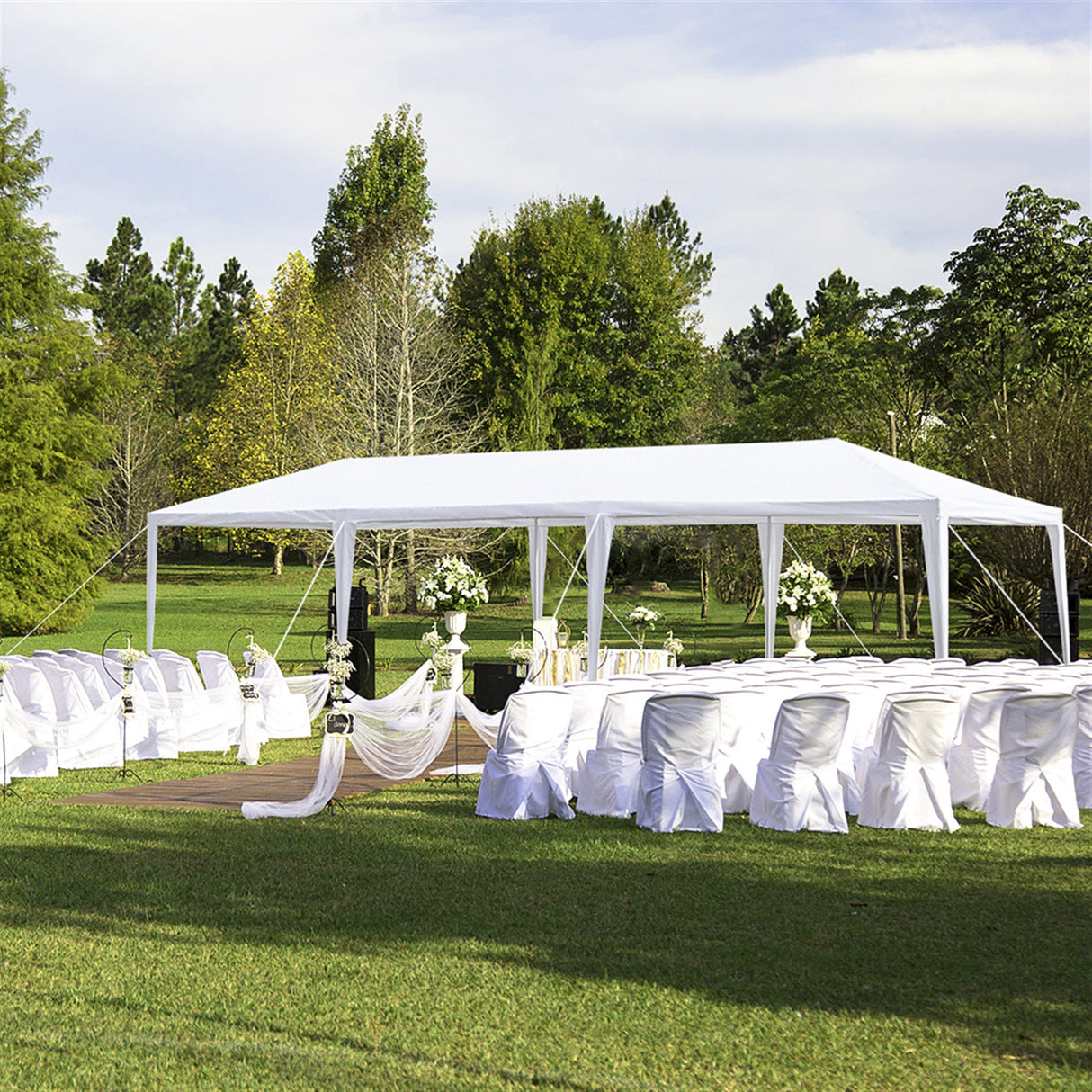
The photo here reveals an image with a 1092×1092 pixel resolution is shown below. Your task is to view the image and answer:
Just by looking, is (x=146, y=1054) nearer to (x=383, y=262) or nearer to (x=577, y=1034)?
(x=577, y=1034)

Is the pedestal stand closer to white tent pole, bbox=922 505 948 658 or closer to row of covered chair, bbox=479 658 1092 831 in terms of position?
row of covered chair, bbox=479 658 1092 831

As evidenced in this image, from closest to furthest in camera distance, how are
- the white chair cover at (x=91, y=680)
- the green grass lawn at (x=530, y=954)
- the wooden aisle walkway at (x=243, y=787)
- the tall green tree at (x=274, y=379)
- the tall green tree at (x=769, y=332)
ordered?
the green grass lawn at (x=530, y=954)
the wooden aisle walkway at (x=243, y=787)
the white chair cover at (x=91, y=680)
the tall green tree at (x=274, y=379)
the tall green tree at (x=769, y=332)

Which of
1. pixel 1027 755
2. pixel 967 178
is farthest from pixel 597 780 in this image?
pixel 967 178

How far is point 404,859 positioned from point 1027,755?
3750 millimetres

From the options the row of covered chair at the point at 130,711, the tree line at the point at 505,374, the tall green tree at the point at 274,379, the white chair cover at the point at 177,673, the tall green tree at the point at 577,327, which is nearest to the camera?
the row of covered chair at the point at 130,711

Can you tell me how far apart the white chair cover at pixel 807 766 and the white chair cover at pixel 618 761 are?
0.93m

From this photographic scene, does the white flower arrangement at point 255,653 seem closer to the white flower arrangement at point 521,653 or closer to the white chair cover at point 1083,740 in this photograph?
the white flower arrangement at point 521,653

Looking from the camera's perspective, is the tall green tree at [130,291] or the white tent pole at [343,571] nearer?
the white tent pole at [343,571]

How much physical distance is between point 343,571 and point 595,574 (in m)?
3.40

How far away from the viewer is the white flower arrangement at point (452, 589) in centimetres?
1609

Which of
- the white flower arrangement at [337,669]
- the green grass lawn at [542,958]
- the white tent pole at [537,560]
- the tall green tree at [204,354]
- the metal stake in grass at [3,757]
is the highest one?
the tall green tree at [204,354]

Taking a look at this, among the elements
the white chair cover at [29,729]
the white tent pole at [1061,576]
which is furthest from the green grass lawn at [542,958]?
the white tent pole at [1061,576]

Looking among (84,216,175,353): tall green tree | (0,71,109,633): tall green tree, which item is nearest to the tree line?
(0,71,109,633): tall green tree

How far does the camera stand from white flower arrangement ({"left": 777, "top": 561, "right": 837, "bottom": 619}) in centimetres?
1536
